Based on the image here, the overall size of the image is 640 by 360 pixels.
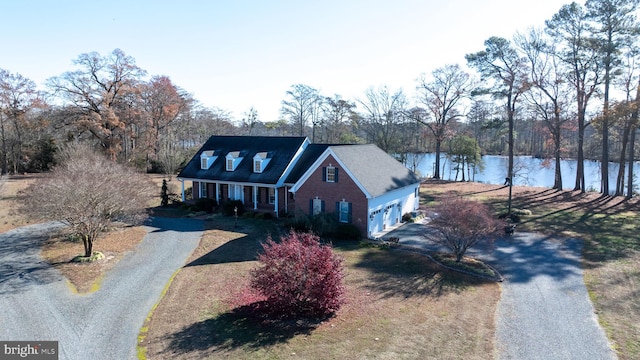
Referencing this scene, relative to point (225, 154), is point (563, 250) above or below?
below

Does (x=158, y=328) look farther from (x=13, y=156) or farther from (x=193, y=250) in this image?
(x=13, y=156)

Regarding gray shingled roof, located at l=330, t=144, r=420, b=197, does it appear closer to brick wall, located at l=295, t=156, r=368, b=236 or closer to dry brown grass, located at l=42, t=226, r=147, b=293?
brick wall, located at l=295, t=156, r=368, b=236

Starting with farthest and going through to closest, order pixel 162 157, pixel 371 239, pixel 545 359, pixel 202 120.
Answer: pixel 202 120, pixel 162 157, pixel 371 239, pixel 545 359

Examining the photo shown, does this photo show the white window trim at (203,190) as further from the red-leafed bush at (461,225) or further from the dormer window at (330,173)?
the red-leafed bush at (461,225)

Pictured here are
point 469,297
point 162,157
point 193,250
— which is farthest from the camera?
point 162,157

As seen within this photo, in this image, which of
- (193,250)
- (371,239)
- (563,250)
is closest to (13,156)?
(193,250)

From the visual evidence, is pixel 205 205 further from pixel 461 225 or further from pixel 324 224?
pixel 461 225
